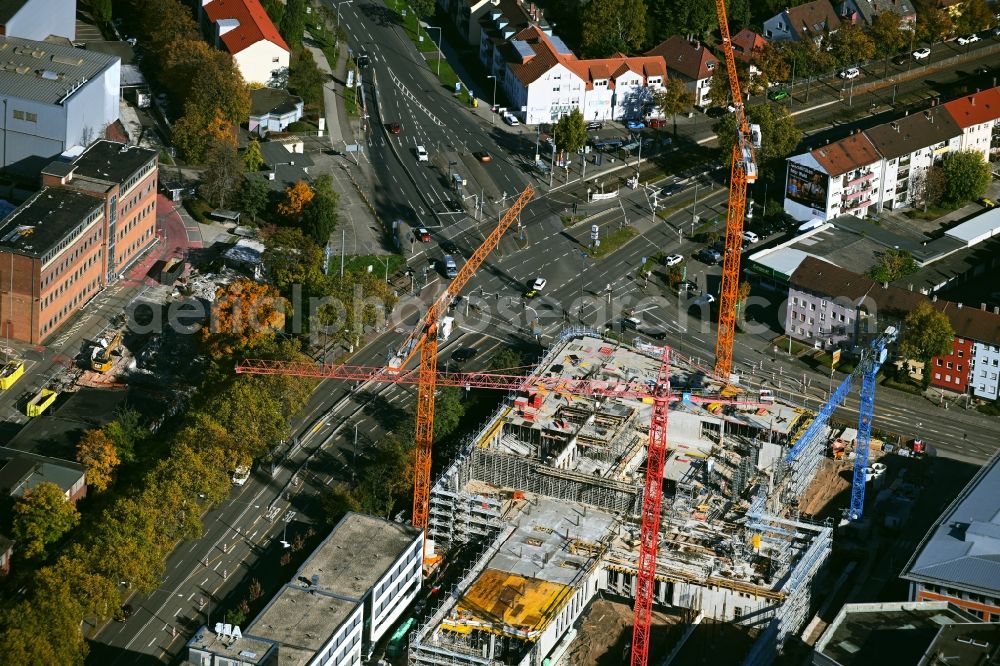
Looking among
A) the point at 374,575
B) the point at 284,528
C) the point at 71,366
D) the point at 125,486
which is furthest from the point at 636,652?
the point at 71,366

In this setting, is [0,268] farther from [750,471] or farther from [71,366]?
[750,471]

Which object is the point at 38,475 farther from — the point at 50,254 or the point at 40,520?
the point at 50,254

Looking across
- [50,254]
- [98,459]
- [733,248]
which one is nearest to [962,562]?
[733,248]

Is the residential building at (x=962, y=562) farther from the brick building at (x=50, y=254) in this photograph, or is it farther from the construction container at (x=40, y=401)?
the brick building at (x=50, y=254)

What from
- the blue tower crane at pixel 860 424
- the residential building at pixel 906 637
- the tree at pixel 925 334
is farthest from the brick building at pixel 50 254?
the residential building at pixel 906 637

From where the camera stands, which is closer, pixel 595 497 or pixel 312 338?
pixel 595 497

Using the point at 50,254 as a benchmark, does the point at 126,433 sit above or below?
below

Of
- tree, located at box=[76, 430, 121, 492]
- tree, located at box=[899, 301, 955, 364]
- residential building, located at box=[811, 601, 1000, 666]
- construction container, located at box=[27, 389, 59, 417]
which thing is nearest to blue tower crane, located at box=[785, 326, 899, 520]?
tree, located at box=[899, 301, 955, 364]
